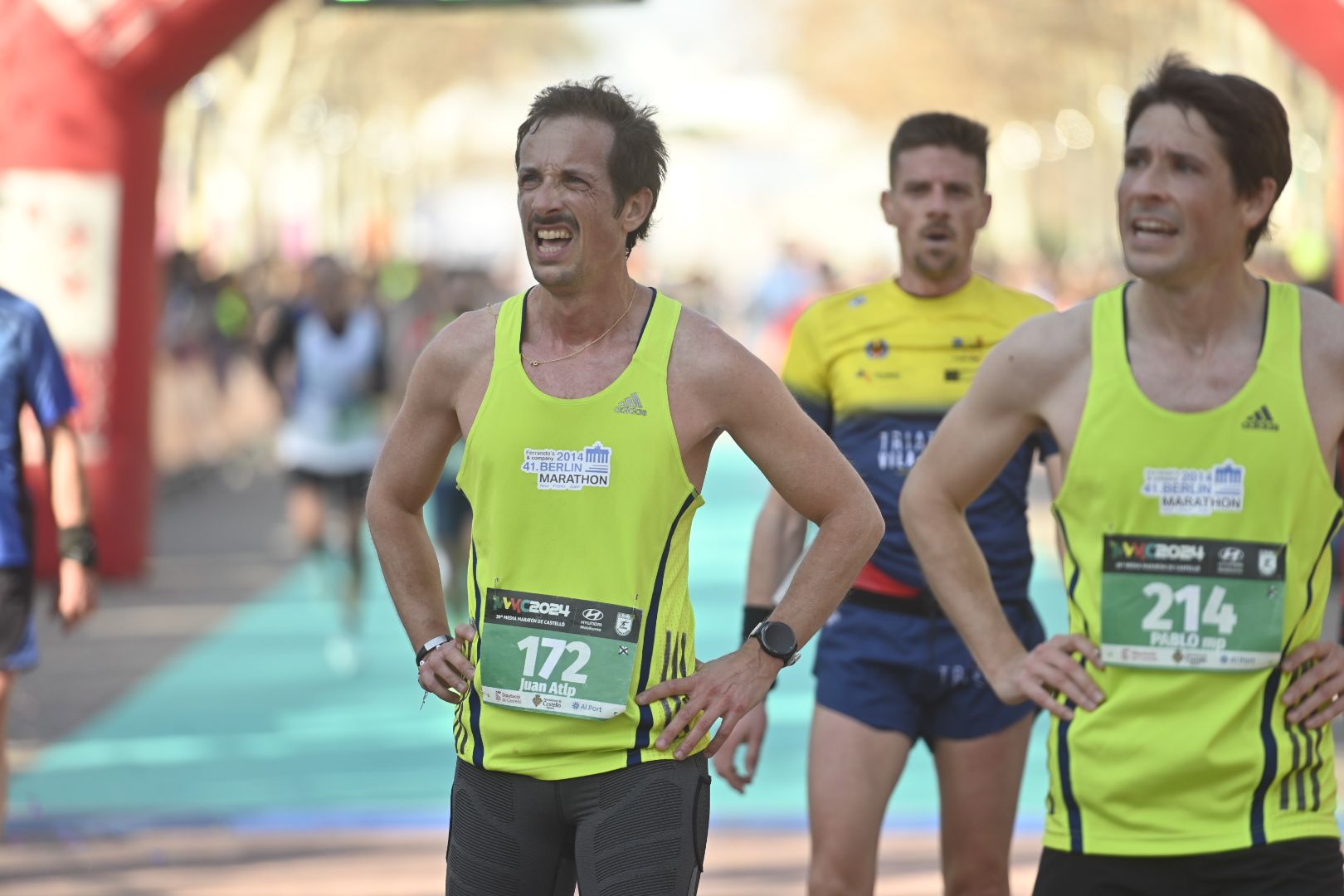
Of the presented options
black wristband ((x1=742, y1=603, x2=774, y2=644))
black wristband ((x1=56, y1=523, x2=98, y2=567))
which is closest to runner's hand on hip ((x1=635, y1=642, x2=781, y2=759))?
black wristband ((x1=742, y1=603, x2=774, y2=644))

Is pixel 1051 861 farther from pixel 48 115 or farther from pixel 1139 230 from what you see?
pixel 48 115

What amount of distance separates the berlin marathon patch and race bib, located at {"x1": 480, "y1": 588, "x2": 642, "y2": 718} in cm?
20

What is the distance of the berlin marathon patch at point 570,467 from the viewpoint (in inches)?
148

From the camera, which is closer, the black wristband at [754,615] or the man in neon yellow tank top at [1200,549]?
the man in neon yellow tank top at [1200,549]

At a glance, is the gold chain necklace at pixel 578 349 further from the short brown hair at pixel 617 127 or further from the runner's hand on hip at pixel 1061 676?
the runner's hand on hip at pixel 1061 676

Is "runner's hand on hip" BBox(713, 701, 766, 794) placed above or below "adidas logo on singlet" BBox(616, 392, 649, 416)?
below

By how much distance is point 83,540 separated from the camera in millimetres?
6504

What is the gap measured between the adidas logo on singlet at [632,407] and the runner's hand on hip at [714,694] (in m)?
0.44

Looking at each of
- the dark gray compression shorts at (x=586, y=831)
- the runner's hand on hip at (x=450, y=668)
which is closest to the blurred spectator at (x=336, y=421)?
the runner's hand on hip at (x=450, y=668)

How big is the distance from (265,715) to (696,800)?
6340 millimetres

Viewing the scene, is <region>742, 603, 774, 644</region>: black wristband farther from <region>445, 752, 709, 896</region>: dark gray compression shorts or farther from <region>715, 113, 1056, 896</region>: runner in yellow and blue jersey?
<region>445, 752, 709, 896</region>: dark gray compression shorts

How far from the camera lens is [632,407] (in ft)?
12.4

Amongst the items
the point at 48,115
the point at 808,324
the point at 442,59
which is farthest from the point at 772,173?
the point at 808,324

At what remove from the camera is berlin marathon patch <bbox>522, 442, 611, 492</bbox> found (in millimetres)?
3750
